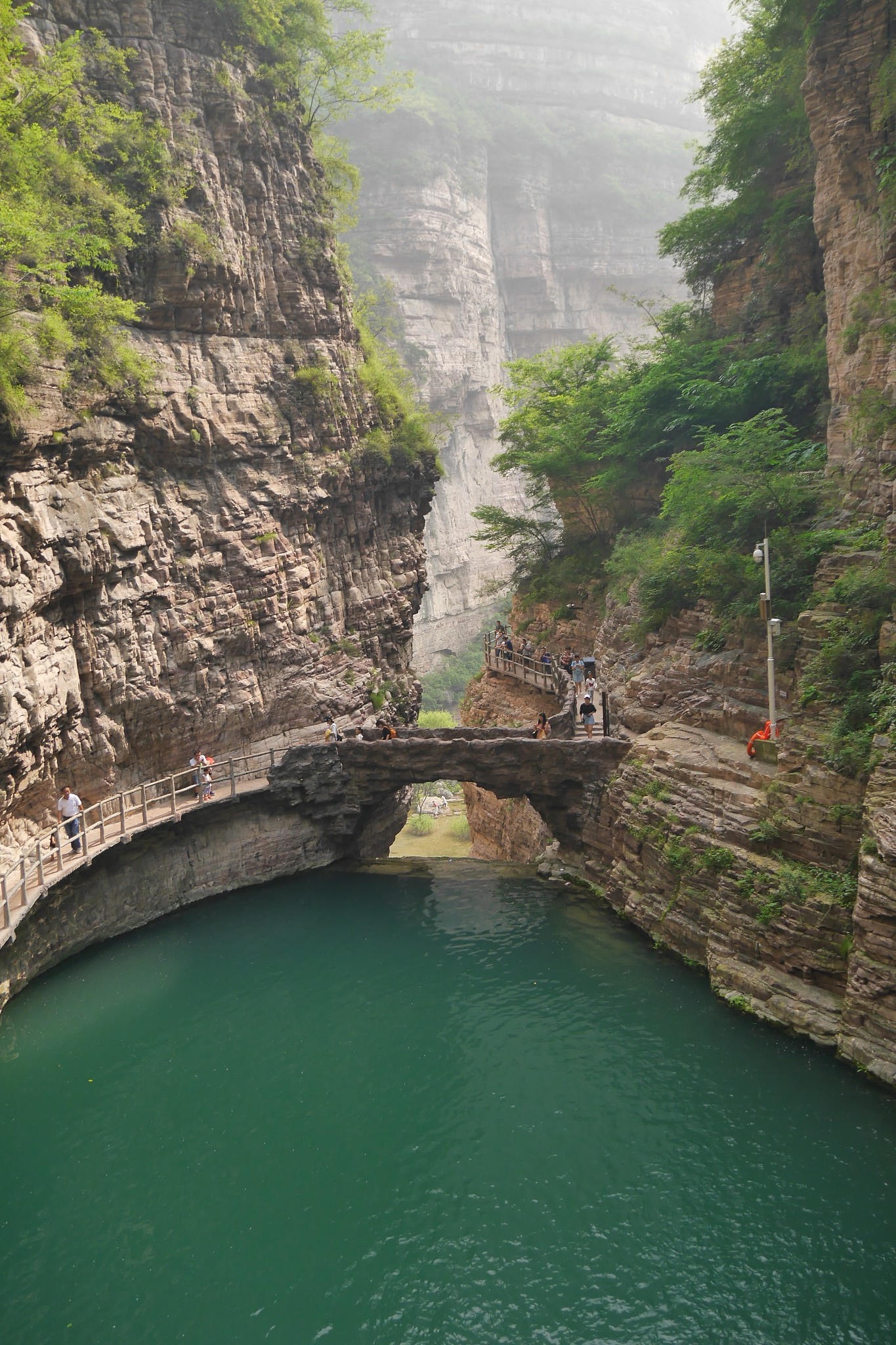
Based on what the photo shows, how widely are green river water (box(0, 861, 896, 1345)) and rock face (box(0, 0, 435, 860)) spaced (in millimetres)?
7465

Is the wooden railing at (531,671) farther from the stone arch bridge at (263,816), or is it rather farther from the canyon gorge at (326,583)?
the stone arch bridge at (263,816)

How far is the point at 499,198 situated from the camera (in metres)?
99.6

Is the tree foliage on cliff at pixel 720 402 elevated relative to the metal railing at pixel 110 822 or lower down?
elevated

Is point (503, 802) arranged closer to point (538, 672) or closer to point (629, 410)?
point (538, 672)

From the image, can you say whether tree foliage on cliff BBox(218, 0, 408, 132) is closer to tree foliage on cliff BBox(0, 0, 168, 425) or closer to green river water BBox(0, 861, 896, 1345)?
tree foliage on cliff BBox(0, 0, 168, 425)

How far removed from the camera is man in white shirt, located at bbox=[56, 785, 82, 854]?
22.1 m

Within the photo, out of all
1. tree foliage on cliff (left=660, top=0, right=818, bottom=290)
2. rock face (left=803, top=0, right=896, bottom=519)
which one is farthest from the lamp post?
tree foliage on cliff (left=660, top=0, right=818, bottom=290)

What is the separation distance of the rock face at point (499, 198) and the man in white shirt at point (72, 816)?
5469 cm

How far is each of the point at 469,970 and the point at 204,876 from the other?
9.54 metres

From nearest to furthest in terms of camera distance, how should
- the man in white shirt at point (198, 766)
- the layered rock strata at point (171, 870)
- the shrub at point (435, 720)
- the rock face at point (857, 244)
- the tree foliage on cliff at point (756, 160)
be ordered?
the rock face at point (857, 244)
the layered rock strata at point (171, 870)
the man in white shirt at point (198, 766)
the tree foliage on cliff at point (756, 160)
the shrub at point (435, 720)

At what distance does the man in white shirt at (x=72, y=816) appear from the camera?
72.4 ft

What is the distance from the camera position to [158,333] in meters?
28.0

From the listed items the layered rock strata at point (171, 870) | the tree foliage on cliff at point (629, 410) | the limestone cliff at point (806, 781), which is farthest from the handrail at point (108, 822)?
the tree foliage on cliff at point (629, 410)

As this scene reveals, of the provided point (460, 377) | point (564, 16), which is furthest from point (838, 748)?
point (564, 16)
